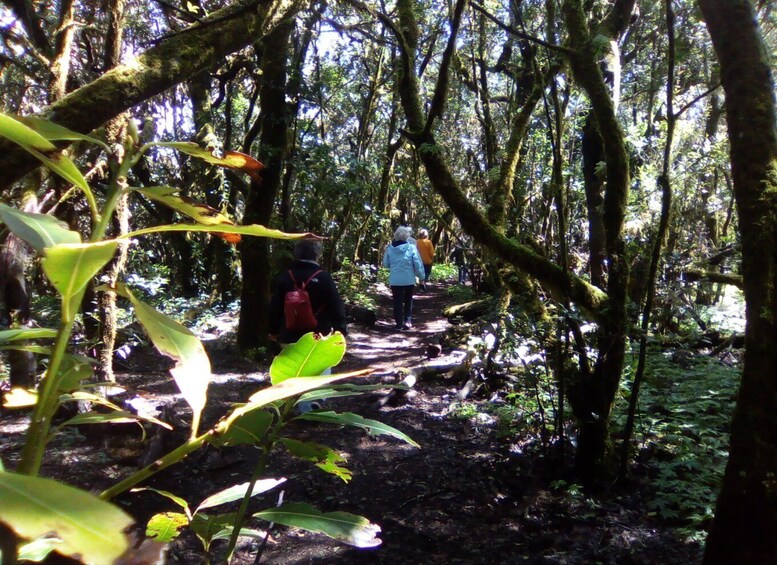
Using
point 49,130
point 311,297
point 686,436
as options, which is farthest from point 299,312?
point 49,130

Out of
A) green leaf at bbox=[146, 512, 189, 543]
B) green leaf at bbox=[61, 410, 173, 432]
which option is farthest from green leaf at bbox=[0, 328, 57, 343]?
green leaf at bbox=[146, 512, 189, 543]

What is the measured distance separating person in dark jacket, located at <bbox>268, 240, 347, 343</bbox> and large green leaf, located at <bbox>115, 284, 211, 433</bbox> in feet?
16.6

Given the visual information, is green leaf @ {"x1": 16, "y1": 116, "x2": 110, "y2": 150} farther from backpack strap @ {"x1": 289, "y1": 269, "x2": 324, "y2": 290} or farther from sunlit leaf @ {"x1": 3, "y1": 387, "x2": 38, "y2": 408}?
backpack strap @ {"x1": 289, "y1": 269, "x2": 324, "y2": 290}

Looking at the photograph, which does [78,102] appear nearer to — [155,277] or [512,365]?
[512,365]

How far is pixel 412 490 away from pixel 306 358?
4029 millimetres

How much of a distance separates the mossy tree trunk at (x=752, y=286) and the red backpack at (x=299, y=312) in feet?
12.6

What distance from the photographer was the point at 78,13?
8859 mm

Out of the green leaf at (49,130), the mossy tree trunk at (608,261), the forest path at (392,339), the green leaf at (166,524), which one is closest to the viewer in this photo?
the green leaf at (49,130)

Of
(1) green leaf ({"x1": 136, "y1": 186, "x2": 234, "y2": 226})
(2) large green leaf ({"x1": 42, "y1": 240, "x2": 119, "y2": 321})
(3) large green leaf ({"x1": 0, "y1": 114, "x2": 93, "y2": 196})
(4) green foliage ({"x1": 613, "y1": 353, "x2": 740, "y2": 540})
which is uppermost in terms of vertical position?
(3) large green leaf ({"x1": 0, "y1": 114, "x2": 93, "y2": 196})

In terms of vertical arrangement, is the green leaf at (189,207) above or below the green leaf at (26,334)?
above

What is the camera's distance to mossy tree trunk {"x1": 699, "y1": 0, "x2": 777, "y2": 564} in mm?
2719

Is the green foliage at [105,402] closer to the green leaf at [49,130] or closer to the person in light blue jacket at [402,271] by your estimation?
the green leaf at [49,130]

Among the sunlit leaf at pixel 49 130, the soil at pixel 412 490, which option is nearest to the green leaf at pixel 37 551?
the sunlit leaf at pixel 49 130

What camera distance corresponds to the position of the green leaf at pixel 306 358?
39.6 inches
